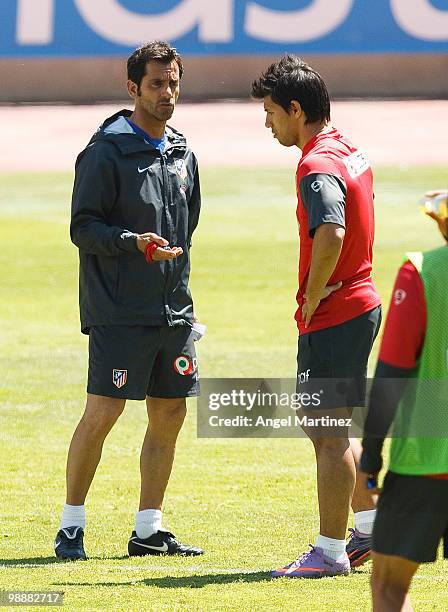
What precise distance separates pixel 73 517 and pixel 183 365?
0.87 metres

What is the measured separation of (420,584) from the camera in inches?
212

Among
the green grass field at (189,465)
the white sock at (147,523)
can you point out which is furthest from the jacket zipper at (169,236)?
the green grass field at (189,465)

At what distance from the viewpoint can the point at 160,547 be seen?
605 cm

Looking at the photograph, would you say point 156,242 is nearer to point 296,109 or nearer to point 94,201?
point 94,201

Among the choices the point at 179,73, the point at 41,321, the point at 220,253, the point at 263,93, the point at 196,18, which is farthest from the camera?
the point at 196,18

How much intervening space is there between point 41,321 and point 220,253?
5.11 meters

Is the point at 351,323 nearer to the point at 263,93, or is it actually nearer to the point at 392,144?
the point at 263,93

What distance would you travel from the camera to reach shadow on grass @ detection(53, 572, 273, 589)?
5383 millimetres

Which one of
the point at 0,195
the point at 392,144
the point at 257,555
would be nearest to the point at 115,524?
the point at 257,555

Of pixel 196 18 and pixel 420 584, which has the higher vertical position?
pixel 196 18

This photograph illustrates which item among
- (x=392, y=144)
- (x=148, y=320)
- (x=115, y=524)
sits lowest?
(x=115, y=524)

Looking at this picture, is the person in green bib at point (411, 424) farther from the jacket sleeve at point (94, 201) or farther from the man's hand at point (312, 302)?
the jacket sleeve at point (94, 201)

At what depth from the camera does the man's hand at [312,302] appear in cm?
556

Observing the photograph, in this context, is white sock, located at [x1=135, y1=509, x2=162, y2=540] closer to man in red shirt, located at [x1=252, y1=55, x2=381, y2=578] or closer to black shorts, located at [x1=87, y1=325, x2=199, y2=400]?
black shorts, located at [x1=87, y1=325, x2=199, y2=400]
